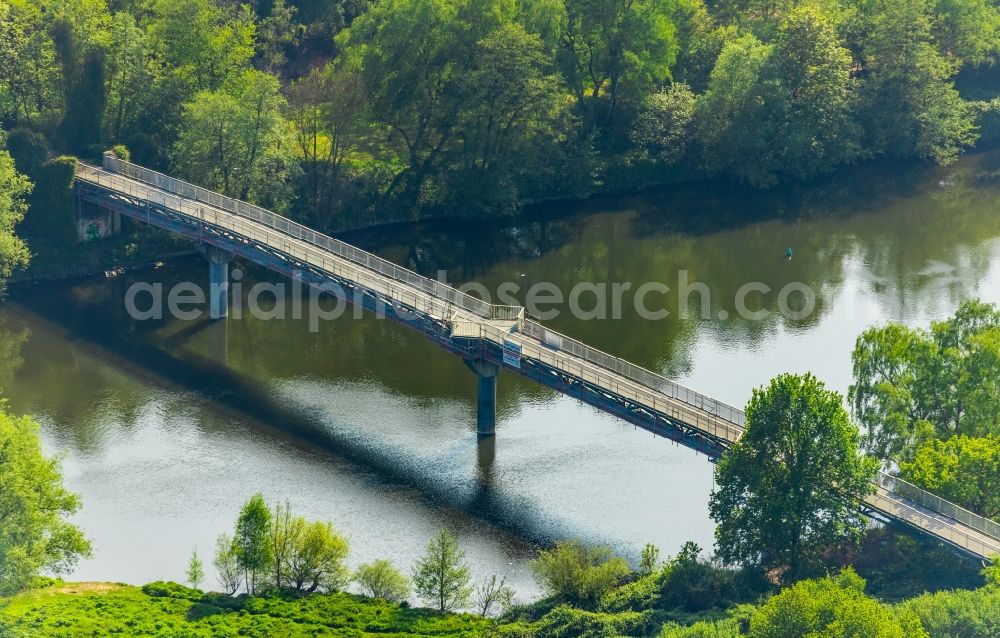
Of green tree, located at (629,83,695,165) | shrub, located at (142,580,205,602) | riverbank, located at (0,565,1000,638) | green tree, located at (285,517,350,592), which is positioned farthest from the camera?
green tree, located at (629,83,695,165)

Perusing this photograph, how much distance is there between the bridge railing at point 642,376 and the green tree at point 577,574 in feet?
38.3

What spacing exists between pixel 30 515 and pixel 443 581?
1981 cm

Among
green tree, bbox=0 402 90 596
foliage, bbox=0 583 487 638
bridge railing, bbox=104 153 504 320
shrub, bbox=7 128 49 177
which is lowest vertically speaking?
foliage, bbox=0 583 487 638

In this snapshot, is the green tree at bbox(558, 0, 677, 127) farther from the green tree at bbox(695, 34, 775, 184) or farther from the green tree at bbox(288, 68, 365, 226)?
the green tree at bbox(288, 68, 365, 226)

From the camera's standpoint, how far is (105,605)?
78.1 m

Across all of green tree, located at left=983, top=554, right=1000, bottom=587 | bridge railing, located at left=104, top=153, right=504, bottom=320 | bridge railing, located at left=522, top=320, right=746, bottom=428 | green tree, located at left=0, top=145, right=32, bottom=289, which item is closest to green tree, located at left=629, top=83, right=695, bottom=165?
bridge railing, located at left=104, top=153, right=504, bottom=320

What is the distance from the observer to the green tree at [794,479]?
77.2 m

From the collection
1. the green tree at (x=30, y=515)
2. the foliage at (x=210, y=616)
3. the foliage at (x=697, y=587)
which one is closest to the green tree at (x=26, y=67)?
the green tree at (x=30, y=515)

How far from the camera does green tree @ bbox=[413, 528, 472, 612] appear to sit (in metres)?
79.1

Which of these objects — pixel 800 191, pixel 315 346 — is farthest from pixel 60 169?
pixel 800 191

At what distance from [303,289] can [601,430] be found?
3157 cm

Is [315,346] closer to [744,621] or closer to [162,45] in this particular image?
[162,45]

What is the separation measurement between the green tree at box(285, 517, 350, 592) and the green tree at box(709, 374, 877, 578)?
19.0 meters

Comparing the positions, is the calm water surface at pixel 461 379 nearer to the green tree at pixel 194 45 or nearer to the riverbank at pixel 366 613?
the riverbank at pixel 366 613
